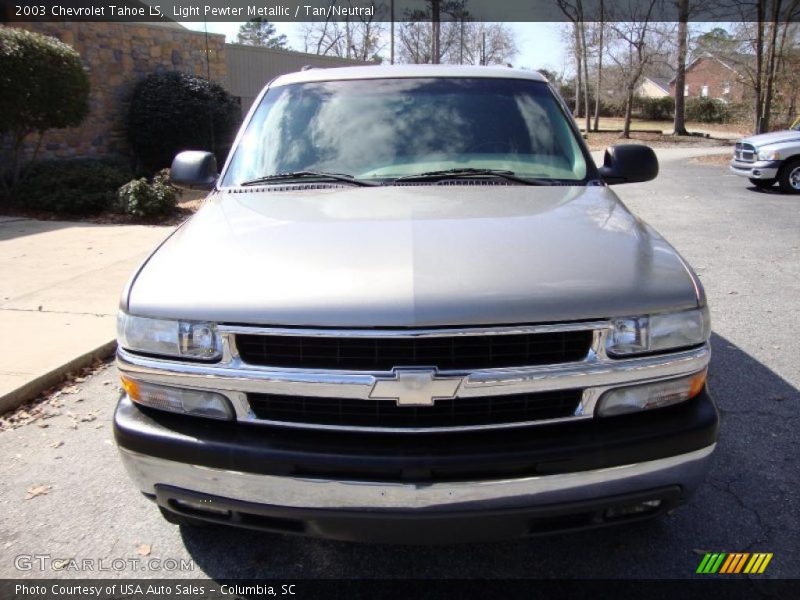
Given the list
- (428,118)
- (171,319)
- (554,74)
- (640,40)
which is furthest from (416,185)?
(554,74)

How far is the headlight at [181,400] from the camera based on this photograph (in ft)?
7.16

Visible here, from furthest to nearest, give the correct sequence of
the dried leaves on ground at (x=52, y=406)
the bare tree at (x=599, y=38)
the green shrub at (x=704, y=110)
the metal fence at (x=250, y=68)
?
the green shrub at (x=704, y=110) < the bare tree at (x=599, y=38) < the metal fence at (x=250, y=68) < the dried leaves on ground at (x=52, y=406)

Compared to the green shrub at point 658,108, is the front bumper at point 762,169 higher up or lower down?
lower down

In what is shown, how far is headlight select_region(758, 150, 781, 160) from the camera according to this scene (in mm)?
12984

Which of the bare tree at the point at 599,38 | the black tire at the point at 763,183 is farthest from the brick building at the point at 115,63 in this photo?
the bare tree at the point at 599,38

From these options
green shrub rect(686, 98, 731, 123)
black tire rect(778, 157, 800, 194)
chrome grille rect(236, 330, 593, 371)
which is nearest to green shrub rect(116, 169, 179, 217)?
chrome grille rect(236, 330, 593, 371)

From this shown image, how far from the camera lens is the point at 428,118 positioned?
3490 mm

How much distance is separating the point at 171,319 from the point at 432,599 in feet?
4.46

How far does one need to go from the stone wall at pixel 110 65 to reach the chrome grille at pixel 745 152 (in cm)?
1225

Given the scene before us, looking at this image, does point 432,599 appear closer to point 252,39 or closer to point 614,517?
point 614,517

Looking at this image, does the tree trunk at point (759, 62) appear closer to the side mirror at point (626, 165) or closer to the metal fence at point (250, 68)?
the metal fence at point (250, 68)

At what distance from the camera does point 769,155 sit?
42.9 ft

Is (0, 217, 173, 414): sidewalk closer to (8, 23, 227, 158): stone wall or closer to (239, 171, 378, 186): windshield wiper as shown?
(239, 171, 378, 186): windshield wiper

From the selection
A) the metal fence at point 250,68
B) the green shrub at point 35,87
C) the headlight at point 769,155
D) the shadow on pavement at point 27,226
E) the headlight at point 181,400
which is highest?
the metal fence at point 250,68
